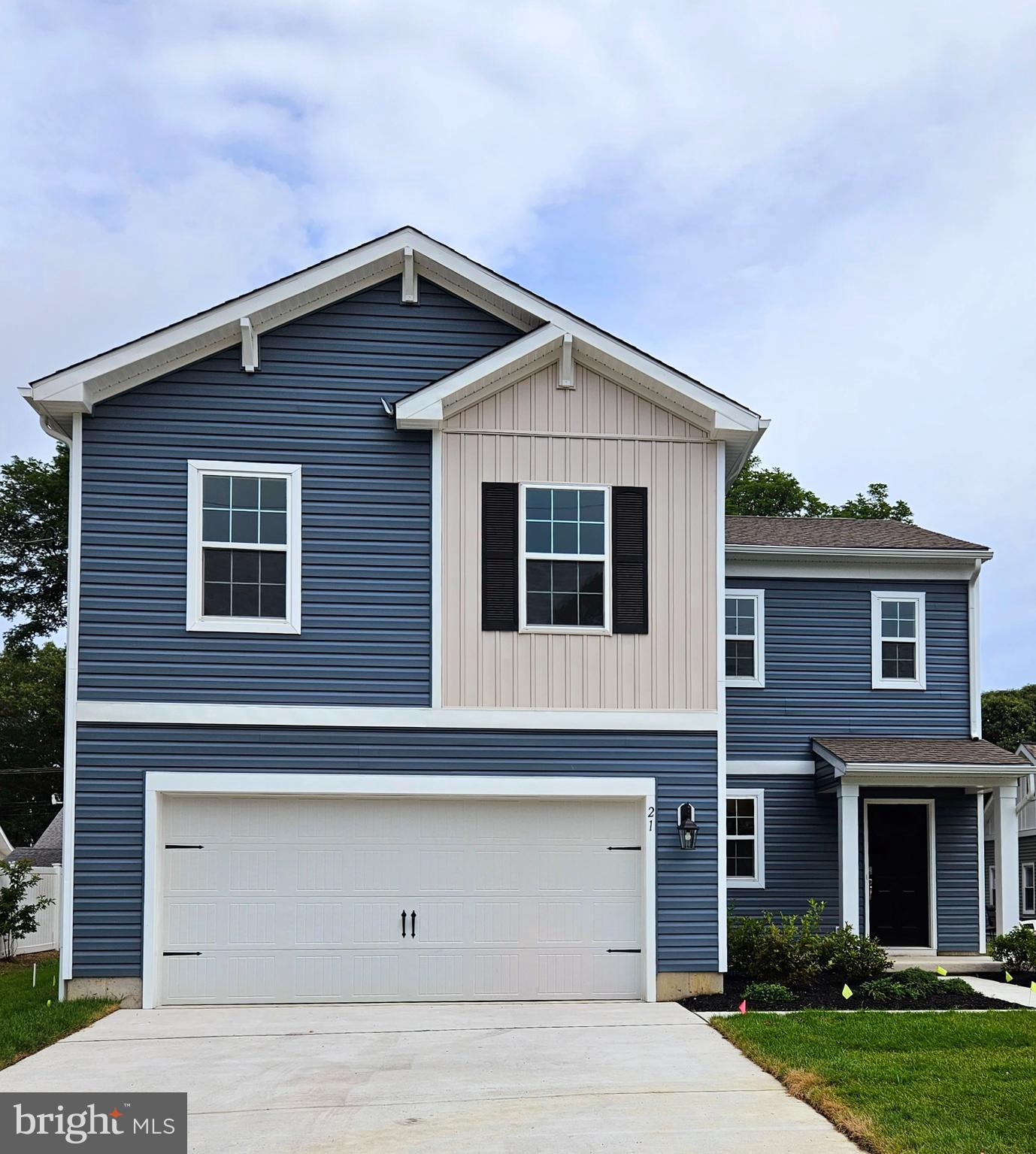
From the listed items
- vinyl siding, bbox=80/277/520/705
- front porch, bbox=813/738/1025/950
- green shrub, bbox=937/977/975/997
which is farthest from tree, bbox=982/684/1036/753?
vinyl siding, bbox=80/277/520/705

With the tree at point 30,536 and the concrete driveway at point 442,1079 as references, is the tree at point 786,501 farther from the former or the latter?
the concrete driveway at point 442,1079

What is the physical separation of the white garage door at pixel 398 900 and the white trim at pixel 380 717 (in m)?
0.78

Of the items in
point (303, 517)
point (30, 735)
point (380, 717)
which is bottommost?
point (30, 735)

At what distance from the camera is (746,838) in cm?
1709

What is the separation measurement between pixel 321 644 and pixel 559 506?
276cm

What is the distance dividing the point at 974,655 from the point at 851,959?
588cm

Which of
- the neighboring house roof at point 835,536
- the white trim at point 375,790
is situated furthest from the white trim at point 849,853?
the white trim at point 375,790

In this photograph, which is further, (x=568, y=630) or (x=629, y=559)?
(x=629, y=559)

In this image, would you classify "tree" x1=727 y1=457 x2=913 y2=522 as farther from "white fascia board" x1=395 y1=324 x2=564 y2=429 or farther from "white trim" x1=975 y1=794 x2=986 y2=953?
"white fascia board" x1=395 y1=324 x2=564 y2=429

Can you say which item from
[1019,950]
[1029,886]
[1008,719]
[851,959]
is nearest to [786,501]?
[1029,886]

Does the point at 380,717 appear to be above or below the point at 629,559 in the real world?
below

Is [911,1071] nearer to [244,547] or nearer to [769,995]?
[769,995]

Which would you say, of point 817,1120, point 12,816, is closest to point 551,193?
point 817,1120

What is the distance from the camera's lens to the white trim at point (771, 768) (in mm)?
17156
